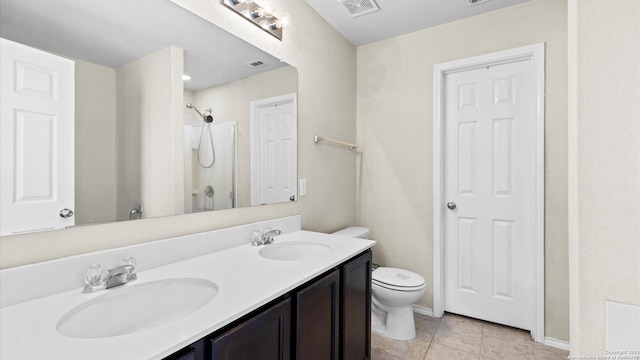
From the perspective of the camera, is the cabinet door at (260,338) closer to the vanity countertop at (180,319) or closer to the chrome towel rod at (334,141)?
the vanity countertop at (180,319)

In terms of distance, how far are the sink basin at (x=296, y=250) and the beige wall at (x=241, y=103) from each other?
307 millimetres

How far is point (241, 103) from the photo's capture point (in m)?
1.60

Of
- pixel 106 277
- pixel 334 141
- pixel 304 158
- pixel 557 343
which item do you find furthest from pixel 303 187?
pixel 557 343

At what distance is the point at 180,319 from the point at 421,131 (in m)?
2.27

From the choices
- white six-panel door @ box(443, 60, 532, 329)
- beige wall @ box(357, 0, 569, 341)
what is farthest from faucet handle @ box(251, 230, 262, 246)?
white six-panel door @ box(443, 60, 532, 329)

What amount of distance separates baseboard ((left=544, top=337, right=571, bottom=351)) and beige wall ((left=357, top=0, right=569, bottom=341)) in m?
0.03

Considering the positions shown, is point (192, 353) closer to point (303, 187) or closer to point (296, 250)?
point (296, 250)

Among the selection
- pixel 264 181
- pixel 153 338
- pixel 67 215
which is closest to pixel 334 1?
pixel 264 181

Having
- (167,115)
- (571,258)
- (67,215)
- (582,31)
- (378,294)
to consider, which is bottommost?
(378,294)

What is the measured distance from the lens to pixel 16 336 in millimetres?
667

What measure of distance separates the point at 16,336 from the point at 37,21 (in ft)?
3.03

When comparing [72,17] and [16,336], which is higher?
[72,17]

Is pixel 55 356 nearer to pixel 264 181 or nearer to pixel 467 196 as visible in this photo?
pixel 264 181

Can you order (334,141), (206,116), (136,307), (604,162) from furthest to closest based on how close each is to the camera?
1. (334,141)
2. (206,116)
3. (136,307)
4. (604,162)
